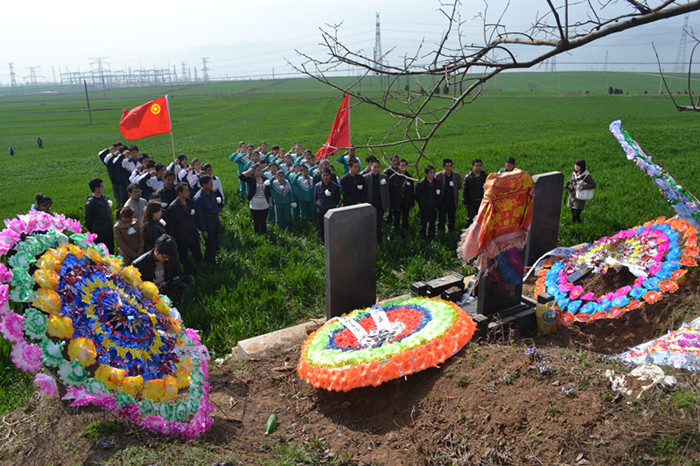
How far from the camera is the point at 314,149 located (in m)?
28.6

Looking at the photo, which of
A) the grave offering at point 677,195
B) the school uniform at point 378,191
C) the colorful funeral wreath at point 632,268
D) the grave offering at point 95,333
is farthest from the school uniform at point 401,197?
the grave offering at point 95,333

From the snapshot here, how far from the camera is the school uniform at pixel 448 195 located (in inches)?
435

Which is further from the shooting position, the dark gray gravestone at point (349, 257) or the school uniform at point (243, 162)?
the school uniform at point (243, 162)

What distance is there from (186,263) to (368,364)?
5.56 meters

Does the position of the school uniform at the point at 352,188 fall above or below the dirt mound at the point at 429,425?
above

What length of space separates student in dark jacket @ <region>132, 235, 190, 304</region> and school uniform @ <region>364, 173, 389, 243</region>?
16.4ft

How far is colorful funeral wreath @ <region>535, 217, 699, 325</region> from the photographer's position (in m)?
6.50

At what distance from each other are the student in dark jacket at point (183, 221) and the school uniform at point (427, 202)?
4.73 m

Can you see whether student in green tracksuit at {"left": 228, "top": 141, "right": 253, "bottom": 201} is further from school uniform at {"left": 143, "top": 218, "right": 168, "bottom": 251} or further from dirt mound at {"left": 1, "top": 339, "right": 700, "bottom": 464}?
dirt mound at {"left": 1, "top": 339, "right": 700, "bottom": 464}

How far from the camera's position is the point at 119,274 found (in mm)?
4742

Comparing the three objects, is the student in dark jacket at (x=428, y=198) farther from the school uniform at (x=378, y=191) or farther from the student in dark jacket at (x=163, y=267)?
the student in dark jacket at (x=163, y=267)

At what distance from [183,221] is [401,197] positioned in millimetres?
4863

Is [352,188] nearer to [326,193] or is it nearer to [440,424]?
[326,193]

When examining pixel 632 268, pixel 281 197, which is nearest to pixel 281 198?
pixel 281 197
